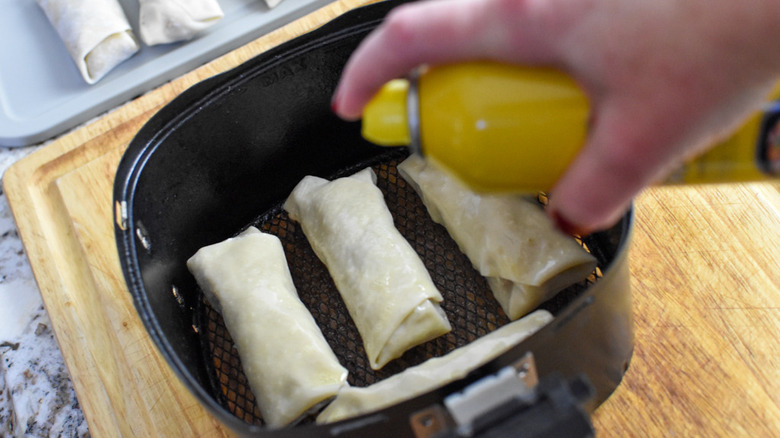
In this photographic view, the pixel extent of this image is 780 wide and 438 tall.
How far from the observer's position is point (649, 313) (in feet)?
3.35

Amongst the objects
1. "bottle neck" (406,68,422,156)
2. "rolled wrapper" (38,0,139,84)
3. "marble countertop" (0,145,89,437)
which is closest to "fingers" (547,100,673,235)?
"bottle neck" (406,68,422,156)

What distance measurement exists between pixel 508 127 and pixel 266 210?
2.49 ft

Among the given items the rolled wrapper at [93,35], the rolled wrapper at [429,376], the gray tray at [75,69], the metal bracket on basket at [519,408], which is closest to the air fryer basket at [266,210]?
the rolled wrapper at [429,376]

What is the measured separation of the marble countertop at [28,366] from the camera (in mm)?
1075

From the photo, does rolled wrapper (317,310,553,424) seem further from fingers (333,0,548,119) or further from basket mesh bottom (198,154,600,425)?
fingers (333,0,548,119)

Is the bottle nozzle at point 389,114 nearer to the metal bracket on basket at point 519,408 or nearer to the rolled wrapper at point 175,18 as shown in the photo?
the metal bracket on basket at point 519,408

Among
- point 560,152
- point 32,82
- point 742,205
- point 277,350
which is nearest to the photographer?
point 560,152

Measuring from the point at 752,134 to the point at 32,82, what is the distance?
157 centimetres

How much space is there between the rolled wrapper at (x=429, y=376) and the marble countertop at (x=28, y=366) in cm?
49

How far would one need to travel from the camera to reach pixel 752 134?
0.56m

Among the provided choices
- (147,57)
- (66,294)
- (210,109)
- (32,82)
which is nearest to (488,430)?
(210,109)

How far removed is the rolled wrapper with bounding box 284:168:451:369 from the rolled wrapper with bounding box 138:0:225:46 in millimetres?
577

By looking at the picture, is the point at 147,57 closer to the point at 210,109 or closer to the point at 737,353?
the point at 210,109

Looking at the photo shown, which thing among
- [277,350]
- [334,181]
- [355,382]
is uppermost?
[334,181]
